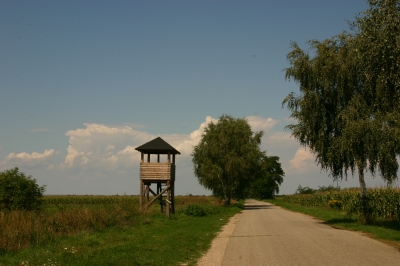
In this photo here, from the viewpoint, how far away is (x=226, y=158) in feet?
186

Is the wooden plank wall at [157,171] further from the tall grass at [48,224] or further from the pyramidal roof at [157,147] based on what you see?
the tall grass at [48,224]

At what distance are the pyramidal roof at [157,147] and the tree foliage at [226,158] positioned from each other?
22899 mm

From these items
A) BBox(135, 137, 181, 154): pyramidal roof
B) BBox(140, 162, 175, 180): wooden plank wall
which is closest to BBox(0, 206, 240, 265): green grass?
BBox(140, 162, 175, 180): wooden plank wall

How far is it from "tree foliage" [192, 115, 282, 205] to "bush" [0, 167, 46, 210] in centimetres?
3251

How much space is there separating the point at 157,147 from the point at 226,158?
25.5 meters

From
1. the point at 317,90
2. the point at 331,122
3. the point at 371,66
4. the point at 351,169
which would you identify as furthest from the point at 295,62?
the point at 371,66

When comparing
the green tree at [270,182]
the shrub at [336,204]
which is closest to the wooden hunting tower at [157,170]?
the shrub at [336,204]

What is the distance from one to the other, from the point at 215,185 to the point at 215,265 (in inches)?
1822

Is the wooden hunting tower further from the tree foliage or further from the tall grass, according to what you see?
the tree foliage

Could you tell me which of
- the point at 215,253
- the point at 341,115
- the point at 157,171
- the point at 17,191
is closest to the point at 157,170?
the point at 157,171

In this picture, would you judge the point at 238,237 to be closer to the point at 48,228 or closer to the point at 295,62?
the point at 48,228

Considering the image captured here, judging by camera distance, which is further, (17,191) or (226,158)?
(226,158)

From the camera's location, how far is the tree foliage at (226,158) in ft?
184

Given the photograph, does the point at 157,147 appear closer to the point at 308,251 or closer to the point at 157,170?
the point at 157,170
